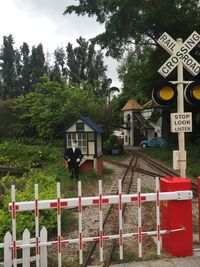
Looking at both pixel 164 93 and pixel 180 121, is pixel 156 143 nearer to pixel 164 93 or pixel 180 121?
pixel 180 121

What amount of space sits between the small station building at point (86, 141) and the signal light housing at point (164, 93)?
33.0 ft

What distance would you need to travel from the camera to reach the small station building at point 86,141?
16.3 meters

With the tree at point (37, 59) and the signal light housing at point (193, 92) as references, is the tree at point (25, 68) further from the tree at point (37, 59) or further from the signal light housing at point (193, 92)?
the signal light housing at point (193, 92)

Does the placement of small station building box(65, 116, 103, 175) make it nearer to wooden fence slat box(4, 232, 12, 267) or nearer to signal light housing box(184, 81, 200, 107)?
signal light housing box(184, 81, 200, 107)

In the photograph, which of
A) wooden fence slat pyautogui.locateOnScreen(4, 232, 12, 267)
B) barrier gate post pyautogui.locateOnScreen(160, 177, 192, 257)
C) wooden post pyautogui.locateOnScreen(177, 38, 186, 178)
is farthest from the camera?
wooden post pyautogui.locateOnScreen(177, 38, 186, 178)

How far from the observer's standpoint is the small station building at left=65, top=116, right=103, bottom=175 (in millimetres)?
16328

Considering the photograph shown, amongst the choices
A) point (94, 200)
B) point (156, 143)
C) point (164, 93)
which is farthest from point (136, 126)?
point (94, 200)

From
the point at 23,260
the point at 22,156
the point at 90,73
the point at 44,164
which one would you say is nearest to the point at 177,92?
the point at 23,260

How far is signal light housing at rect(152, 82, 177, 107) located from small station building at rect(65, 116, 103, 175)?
10045 mm

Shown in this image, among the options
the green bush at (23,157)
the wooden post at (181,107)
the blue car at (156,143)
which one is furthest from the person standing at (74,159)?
the blue car at (156,143)

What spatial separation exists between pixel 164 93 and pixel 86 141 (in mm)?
10408

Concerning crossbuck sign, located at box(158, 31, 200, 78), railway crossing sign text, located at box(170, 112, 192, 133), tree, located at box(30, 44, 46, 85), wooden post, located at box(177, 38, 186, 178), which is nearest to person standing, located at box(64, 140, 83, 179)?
wooden post, located at box(177, 38, 186, 178)

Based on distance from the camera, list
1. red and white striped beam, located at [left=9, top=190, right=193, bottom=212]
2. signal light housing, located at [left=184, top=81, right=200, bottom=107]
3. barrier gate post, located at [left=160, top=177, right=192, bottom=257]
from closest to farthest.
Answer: red and white striped beam, located at [left=9, top=190, right=193, bottom=212]
barrier gate post, located at [left=160, top=177, right=192, bottom=257]
signal light housing, located at [left=184, top=81, right=200, bottom=107]

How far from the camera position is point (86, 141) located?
54.1ft
